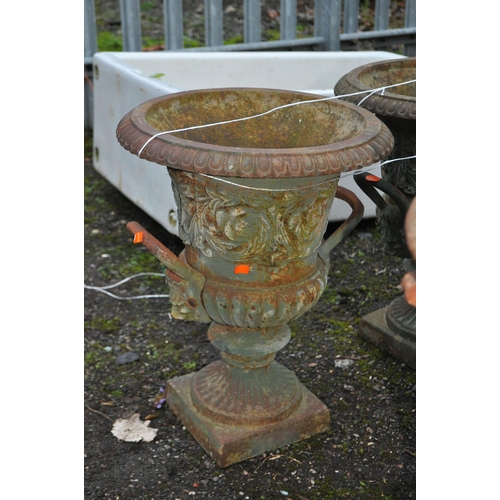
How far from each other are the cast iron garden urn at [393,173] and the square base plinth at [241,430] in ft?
1.68

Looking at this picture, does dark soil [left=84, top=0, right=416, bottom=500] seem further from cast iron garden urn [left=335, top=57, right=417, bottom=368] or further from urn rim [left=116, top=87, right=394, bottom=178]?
urn rim [left=116, top=87, right=394, bottom=178]

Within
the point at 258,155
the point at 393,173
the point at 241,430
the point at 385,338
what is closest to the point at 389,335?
the point at 385,338

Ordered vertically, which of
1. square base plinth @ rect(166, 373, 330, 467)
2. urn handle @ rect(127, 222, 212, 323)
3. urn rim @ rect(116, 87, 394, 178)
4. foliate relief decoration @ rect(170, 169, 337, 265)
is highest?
urn rim @ rect(116, 87, 394, 178)

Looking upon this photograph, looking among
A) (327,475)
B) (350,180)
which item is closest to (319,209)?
(327,475)

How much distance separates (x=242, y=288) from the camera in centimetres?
203

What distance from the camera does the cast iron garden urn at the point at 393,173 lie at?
89.0 inches

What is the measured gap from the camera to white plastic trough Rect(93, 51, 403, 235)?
11.3ft

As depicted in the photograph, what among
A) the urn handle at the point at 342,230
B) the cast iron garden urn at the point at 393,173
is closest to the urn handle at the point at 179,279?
the urn handle at the point at 342,230

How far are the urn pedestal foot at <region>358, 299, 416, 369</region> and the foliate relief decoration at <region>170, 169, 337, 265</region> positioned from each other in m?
0.85

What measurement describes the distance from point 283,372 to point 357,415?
0.30m

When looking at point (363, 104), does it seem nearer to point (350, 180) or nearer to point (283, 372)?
point (283, 372)

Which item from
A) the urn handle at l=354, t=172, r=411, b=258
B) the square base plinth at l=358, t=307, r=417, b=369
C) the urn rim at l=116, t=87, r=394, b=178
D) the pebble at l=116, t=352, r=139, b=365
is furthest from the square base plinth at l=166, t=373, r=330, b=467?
the urn rim at l=116, t=87, r=394, b=178

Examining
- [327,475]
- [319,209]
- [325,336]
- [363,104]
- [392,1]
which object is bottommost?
[327,475]

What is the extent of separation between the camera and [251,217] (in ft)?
6.17
